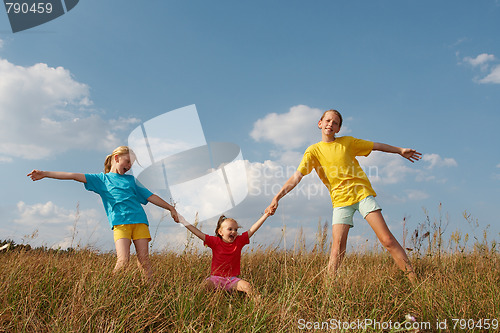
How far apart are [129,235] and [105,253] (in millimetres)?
1806

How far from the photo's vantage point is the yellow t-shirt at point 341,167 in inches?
163

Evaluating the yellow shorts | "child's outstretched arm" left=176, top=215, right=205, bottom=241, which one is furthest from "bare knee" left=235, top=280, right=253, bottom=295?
the yellow shorts

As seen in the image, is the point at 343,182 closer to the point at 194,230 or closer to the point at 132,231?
the point at 194,230

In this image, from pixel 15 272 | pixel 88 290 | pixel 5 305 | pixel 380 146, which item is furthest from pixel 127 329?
pixel 380 146

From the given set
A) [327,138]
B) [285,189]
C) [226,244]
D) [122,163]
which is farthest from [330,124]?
[122,163]

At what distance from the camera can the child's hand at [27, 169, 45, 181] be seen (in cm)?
393

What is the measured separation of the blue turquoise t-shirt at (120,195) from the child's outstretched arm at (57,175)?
0.07 metres

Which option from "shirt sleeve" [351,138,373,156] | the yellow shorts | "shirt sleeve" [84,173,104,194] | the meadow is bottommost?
the meadow

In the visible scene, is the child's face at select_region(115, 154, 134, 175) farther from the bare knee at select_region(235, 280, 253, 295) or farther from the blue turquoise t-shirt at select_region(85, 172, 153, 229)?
the bare knee at select_region(235, 280, 253, 295)

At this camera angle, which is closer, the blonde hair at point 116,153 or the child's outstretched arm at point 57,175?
the child's outstretched arm at point 57,175

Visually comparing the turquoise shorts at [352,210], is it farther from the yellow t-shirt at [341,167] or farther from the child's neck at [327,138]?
the child's neck at [327,138]

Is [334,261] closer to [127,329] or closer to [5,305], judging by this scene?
[127,329]

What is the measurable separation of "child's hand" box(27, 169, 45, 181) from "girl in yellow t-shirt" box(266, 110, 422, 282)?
8.18ft

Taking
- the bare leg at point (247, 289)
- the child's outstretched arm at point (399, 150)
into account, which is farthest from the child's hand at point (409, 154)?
the bare leg at point (247, 289)
